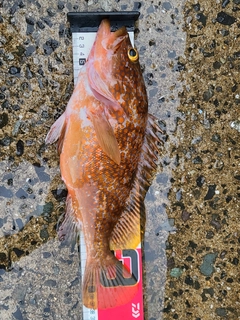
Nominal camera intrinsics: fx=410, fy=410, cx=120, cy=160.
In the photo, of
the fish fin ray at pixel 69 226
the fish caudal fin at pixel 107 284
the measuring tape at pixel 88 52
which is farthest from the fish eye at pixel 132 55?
the fish caudal fin at pixel 107 284

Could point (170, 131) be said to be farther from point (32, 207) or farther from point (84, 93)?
point (32, 207)

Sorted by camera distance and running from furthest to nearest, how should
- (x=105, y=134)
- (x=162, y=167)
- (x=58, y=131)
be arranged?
1. (x=162, y=167)
2. (x=58, y=131)
3. (x=105, y=134)

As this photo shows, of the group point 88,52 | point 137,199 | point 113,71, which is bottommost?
point 137,199

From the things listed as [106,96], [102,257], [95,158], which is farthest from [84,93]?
[102,257]

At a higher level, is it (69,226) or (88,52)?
(88,52)

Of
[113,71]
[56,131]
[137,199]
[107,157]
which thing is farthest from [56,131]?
[137,199]

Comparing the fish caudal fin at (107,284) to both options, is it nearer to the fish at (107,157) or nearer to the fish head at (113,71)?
the fish at (107,157)

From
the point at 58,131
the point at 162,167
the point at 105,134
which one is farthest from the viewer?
the point at 162,167

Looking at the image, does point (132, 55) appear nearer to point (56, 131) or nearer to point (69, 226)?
point (56, 131)
